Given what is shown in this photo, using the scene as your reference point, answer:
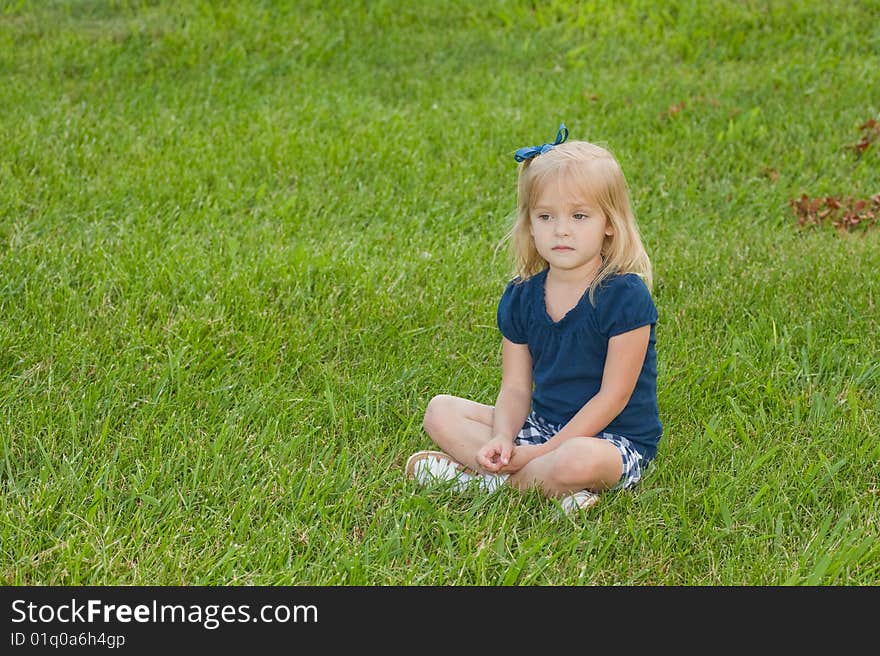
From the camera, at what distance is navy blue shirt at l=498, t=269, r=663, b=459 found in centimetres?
328

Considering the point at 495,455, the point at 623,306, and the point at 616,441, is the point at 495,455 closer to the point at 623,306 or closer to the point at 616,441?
the point at 616,441

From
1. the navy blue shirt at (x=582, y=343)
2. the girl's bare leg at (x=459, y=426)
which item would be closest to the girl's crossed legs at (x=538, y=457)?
the girl's bare leg at (x=459, y=426)

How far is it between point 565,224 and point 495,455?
79cm

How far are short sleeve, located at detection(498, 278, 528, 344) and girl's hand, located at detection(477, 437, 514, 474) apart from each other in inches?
14.8

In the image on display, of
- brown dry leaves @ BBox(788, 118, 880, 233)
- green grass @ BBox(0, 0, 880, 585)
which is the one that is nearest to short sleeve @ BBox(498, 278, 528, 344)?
green grass @ BBox(0, 0, 880, 585)

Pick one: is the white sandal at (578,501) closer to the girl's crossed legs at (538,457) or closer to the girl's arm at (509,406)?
the girl's crossed legs at (538,457)

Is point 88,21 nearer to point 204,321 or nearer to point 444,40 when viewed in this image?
point 444,40

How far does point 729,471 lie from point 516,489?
0.74 metres

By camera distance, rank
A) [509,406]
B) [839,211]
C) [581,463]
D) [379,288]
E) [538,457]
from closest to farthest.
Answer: [581,463]
[538,457]
[509,406]
[379,288]
[839,211]

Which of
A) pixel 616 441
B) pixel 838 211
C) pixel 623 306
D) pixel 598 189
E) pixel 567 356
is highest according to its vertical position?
pixel 598 189

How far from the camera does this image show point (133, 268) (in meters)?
4.84

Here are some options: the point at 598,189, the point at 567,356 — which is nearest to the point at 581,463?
the point at 567,356

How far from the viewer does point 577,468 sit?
10.5 ft

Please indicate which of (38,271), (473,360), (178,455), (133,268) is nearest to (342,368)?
(473,360)
